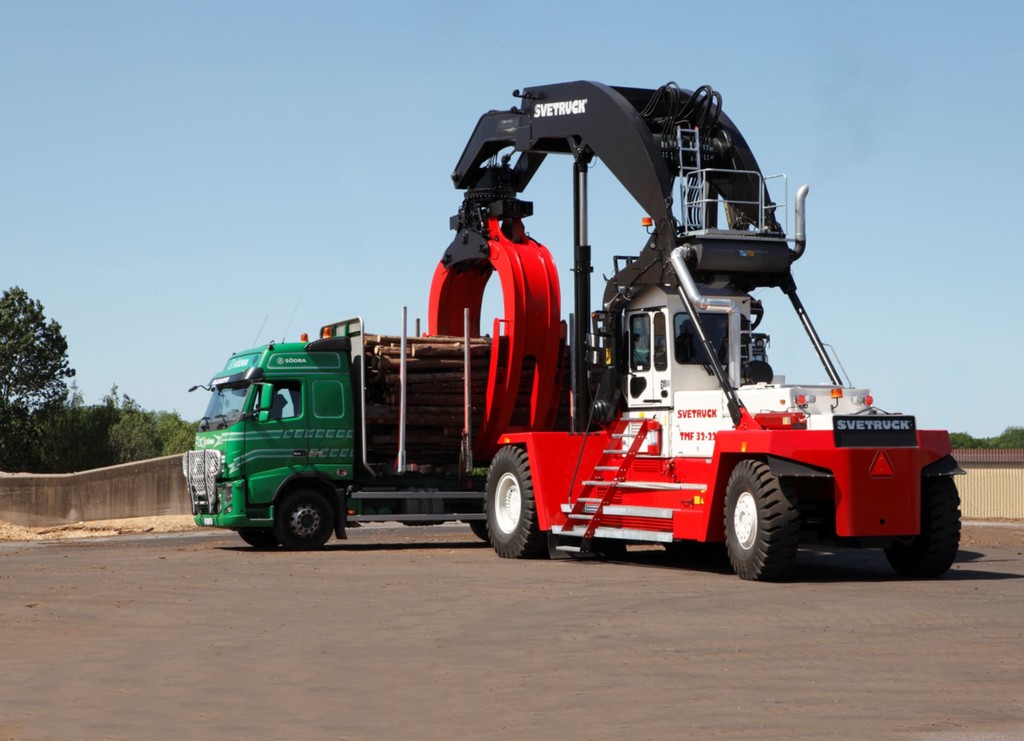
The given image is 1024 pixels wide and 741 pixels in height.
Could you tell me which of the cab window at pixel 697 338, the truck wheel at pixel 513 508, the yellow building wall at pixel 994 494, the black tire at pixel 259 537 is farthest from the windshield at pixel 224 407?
the yellow building wall at pixel 994 494

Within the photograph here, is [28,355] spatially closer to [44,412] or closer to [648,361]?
[44,412]

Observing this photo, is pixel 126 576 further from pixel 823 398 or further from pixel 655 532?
pixel 823 398

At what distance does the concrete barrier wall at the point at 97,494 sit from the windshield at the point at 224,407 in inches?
360

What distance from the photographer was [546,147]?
23.8 metres

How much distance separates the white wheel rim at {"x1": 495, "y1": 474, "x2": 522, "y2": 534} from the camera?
867 inches

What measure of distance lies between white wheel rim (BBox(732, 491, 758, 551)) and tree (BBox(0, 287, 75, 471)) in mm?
61908

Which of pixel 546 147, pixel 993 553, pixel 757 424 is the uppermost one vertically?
pixel 546 147

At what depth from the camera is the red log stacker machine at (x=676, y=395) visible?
1730cm

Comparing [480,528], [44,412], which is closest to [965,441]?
[44,412]

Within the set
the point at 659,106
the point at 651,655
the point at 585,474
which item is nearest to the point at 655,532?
the point at 585,474

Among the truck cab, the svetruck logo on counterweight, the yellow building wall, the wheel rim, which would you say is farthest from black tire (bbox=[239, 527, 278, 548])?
the yellow building wall

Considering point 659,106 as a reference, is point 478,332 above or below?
below

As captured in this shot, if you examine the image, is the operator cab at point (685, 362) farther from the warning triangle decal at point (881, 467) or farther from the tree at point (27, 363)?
the tree at point (27, 363)

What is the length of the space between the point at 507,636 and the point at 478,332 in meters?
13.8
